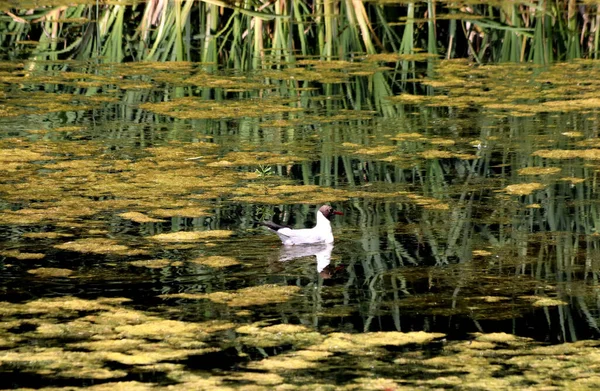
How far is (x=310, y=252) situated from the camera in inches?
235

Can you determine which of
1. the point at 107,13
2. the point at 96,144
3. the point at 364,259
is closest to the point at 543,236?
the point at 364,259

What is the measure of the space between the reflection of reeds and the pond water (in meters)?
0.60

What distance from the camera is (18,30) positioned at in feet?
39.8

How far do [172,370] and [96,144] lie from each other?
405 centimetres

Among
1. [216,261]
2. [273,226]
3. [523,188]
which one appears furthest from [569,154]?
[216,261]

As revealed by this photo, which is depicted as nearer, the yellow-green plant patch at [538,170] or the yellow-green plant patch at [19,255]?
the yellow-green plant patch at [19,255]

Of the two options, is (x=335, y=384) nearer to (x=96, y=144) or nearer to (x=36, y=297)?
(x=36, y=297)

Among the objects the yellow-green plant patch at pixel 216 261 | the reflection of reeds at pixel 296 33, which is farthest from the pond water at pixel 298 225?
the reflection of reeds at pixel 296 33

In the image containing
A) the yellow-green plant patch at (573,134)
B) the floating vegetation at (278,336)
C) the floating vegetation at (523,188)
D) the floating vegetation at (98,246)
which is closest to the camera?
the floating vegetation at (278,336)

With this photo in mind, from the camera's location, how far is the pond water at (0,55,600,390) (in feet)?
14.7

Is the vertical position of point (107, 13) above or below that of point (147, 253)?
above

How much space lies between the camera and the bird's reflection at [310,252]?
583 centimetres

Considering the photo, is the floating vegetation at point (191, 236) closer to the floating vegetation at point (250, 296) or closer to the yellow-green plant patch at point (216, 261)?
the yellow-green plant patch at point (216, 261)

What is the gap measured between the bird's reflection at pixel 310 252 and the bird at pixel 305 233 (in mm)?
25
